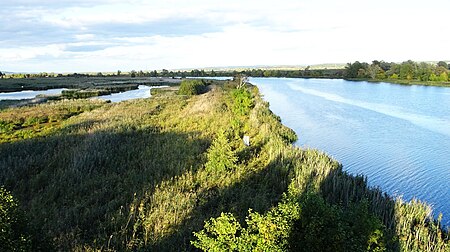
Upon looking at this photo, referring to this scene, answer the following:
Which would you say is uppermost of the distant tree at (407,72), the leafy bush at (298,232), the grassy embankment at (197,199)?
the distant tree at (407,72)

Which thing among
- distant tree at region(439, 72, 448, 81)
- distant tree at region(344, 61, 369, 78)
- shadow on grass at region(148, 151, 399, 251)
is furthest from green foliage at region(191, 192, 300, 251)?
distant tree at region(344, 61, 369, 78)

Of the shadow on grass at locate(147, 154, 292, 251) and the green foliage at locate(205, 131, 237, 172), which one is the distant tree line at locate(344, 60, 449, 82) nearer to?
the shadow on grass at locate(147, 154, 292, 251)

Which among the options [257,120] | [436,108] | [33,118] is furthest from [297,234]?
[436,108]

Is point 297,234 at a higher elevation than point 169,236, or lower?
higher

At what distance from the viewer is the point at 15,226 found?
Result: 5270 millimetres

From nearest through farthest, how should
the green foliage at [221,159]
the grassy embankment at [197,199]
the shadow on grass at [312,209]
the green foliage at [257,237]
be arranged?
the green foliage at [257,237] → the shadow on grass at [312,209] → the grassy embankment at [197,199] → the green foliage at [221,159]

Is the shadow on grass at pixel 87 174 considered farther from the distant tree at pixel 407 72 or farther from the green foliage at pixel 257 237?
the distant tree at pixel 407 72

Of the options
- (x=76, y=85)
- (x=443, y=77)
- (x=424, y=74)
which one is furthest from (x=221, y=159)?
(x=424, y=74)

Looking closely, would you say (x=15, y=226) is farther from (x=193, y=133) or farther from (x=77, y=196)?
(x=193, y=133)

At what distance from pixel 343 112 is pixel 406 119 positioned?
665cm

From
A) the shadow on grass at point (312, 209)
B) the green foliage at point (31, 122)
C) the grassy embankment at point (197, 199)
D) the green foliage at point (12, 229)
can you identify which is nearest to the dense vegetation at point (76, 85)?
the green foliage at point (31, 122)

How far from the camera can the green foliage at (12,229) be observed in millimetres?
4899

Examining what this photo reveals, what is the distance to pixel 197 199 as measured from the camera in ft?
31.4

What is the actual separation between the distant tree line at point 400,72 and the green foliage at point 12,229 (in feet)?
346
